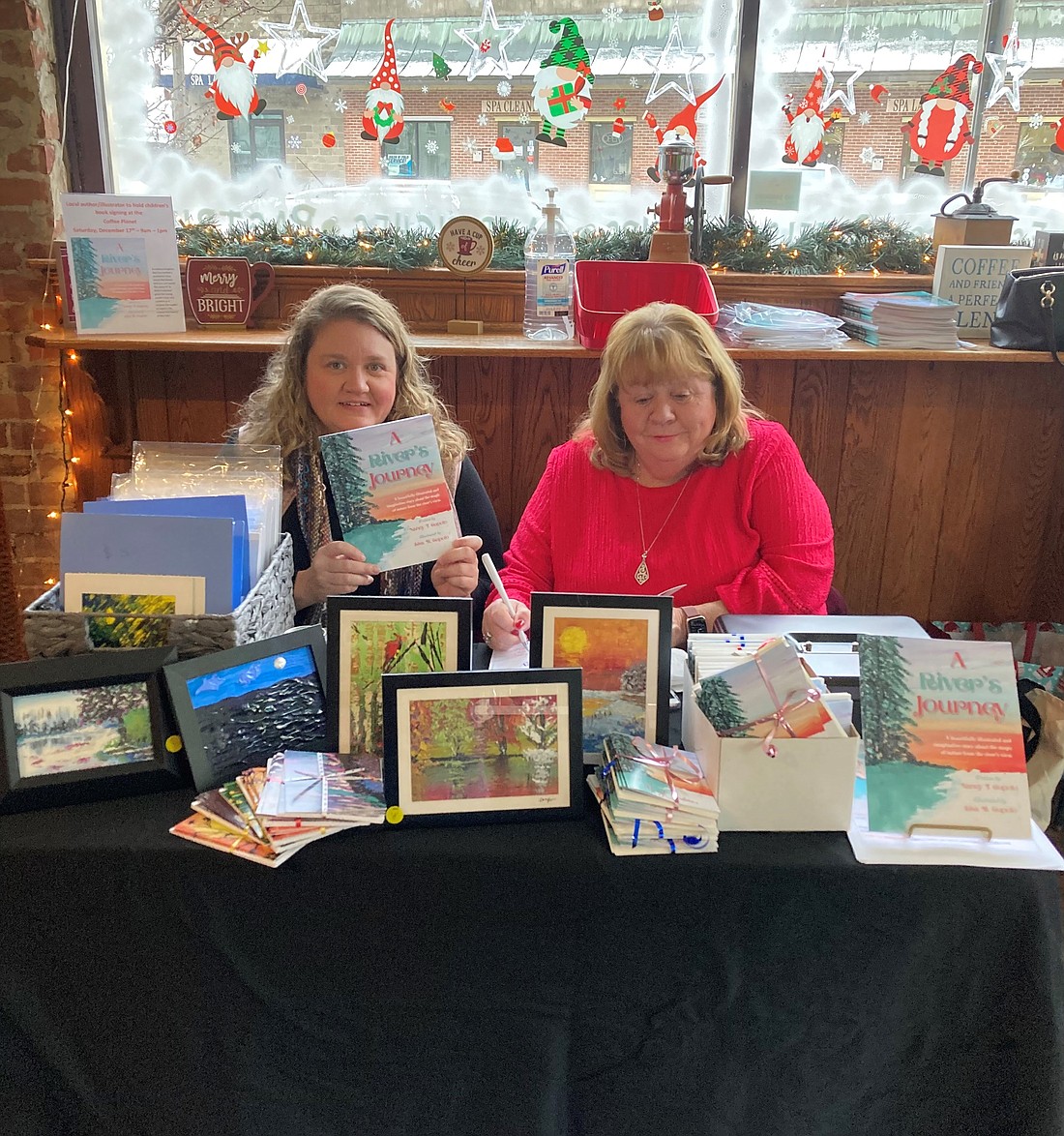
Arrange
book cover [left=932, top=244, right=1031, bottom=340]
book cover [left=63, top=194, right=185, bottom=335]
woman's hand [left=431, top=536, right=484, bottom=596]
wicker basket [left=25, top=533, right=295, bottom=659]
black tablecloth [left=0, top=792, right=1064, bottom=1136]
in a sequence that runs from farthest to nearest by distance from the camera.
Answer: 1. book cover [left=932, top=244, right=1031, bottom=340]
2. book cover [left=63, top=194, right=185, bottom=335]
3. woman's hand [left=431, top=536, right=484, bottom=596]
4. wicker basket [left=25, top=533, right=295, bottom=659]
5. black tablecloth [left=0, top=792, right=1064, bottom=1136]

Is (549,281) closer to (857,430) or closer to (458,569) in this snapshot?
(857,430)

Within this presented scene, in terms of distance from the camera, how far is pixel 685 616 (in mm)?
1748

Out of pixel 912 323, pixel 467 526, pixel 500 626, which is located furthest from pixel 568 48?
pixel 500 626

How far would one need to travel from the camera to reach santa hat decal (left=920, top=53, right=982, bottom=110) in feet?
8.86

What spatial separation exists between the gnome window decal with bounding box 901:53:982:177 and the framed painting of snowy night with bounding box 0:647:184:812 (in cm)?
258

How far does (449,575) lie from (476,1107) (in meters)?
0.80

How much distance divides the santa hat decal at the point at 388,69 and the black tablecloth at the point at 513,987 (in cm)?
229

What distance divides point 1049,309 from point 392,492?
186 cm

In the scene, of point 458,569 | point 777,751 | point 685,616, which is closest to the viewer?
point 777,751

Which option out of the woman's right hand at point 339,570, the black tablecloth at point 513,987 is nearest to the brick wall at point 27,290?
the woman's right hand at point 339,570

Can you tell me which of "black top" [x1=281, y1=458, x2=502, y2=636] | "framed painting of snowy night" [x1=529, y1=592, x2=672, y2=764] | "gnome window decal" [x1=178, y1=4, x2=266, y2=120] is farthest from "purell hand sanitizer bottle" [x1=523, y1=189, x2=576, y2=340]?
"framed painting of snowy night" [x1=529, y1=592, x2=672, y2=764]

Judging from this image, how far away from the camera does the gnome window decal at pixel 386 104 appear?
107 inches

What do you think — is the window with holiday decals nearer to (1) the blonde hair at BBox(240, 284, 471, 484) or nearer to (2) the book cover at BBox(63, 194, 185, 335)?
(2) the book cover at BBox(63, 194, 185, 335)

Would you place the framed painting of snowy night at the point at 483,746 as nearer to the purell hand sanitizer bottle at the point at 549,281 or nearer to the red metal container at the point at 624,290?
the red metal container at the point at 624,290
